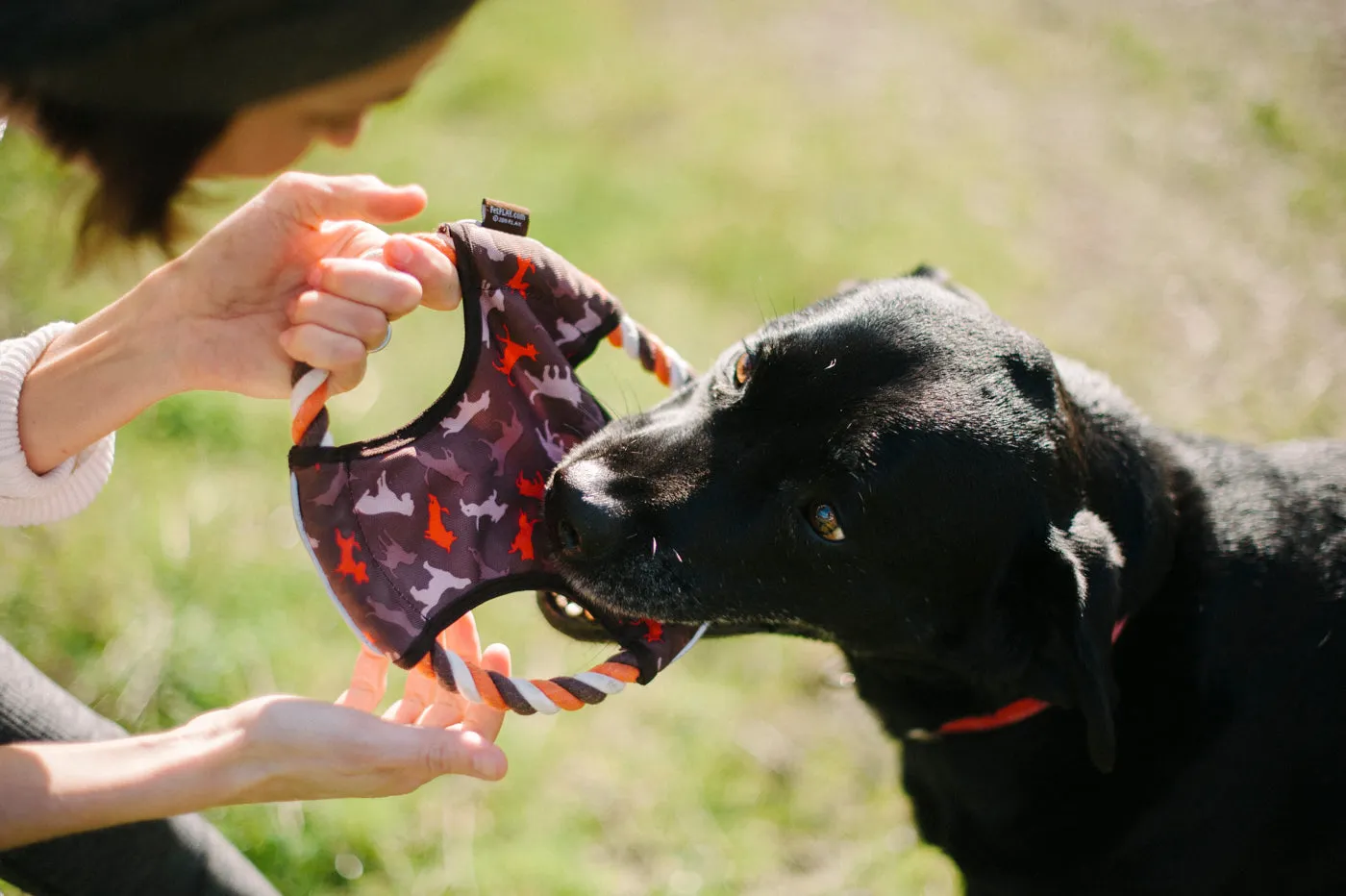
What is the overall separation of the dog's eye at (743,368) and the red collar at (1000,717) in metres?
1.01

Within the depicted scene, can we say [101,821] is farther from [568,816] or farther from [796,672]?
[796,672]

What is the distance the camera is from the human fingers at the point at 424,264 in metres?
2.17

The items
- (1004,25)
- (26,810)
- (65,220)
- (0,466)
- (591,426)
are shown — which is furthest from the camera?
(1004,25)

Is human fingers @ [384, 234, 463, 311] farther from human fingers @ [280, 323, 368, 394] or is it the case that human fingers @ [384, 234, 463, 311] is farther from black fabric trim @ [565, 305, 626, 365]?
black fabric trim @ [565, 305, 626, 365]

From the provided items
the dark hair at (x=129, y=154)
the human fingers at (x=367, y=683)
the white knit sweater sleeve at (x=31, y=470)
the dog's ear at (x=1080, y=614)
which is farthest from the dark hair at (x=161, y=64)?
the dog's ear at (x=1080, y=614)

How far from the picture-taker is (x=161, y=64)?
1780 millimetres

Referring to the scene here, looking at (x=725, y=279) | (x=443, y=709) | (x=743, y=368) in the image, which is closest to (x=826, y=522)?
(x=743, y=368)

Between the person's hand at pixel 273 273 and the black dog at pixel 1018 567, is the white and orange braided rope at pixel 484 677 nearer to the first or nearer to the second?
the person's hand at pixel 273 273

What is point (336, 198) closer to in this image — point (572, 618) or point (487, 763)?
point (572, 618)

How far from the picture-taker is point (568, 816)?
130 inches

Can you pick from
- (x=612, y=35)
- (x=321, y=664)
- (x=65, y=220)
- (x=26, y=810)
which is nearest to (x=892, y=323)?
(x=26, y=810)

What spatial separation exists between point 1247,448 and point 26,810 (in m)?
2.97

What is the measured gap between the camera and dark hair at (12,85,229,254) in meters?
1.98

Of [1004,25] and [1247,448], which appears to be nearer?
[1247,448]
